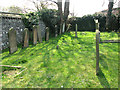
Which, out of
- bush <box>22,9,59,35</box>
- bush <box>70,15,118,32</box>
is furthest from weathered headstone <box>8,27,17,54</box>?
bush <box>70,15,118,32</box>

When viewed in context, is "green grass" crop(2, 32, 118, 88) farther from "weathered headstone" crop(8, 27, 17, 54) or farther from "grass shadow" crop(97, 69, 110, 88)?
"weathered headstone" crop(8, 27, 17, 54)

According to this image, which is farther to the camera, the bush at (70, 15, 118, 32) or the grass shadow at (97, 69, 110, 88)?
the bush at (70, 15, 118, 32)

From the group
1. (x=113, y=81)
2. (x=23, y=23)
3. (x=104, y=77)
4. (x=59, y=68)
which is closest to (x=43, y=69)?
(x=59, y=68)

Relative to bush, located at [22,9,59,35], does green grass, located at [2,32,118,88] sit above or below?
below

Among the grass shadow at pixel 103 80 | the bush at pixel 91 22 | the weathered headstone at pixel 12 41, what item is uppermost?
the bush at pixel 91 22

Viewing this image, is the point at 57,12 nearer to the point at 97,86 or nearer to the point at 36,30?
the point at 36,30

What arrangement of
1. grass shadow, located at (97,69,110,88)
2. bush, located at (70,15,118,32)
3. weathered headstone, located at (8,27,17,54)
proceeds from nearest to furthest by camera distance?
grass shadow, located at (97,69,110,88)
weathered headstone, located at (8,27,17,54)
bush, located at (70,15,118,32)

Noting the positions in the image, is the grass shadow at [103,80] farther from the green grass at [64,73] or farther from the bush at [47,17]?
the bush at [47,17]

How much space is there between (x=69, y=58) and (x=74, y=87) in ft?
6.10

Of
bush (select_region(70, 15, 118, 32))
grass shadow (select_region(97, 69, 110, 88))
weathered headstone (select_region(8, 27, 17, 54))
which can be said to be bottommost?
grass shadow (select_region(97, 69, 110, 88))

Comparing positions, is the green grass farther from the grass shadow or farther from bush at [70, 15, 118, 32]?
bush at [70, 15, 118, 32]

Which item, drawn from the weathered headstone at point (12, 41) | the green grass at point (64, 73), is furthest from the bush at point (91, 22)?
the weathered headstone at point (12, 41)

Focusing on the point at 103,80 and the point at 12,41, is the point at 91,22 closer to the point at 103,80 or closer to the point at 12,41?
the point at 12,41

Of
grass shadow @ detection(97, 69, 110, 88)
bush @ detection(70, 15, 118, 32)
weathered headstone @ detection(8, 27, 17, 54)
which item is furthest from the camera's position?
bush @ detection(70, 15, 118, 32)
